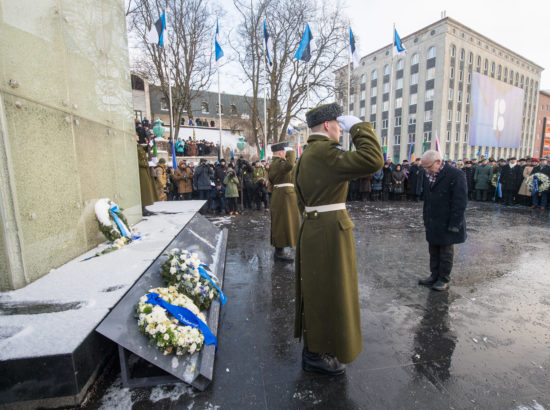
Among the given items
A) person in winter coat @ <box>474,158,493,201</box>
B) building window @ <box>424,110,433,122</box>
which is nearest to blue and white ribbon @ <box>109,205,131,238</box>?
person in winter coat @ <box>474,158,493,201</box>

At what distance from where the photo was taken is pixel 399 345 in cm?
270

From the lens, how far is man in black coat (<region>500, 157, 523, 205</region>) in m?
11.9

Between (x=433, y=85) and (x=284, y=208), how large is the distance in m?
38.6

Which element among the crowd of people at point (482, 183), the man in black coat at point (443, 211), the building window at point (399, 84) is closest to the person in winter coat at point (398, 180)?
the crowd of people at point (482, 183)

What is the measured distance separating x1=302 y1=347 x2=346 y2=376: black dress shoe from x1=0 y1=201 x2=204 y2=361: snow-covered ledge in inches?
62.0

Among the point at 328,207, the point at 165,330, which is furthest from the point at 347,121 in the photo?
the point at 165,330

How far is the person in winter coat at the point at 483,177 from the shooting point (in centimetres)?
1332

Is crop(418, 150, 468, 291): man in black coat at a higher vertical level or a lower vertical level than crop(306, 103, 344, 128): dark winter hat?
lower

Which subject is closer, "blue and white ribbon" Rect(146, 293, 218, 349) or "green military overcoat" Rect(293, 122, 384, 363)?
"green military overcoat" Rect(293, 122, 384, 363)

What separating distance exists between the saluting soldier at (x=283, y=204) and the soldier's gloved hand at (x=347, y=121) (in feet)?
9.21

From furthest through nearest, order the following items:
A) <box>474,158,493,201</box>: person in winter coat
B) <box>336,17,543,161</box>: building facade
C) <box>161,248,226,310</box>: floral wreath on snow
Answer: <box>336,17,543,161</box>: building facade → <box>474,158,493,201</box>: person in winter coat → <box>161,248,226,310</box>: floral wreath on snow

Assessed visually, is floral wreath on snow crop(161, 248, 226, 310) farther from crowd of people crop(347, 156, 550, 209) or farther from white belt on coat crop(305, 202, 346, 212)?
crowd of people crop(347, 156, 550, 209)

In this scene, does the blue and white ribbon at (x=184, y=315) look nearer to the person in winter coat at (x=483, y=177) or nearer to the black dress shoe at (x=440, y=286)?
the black dress shoe at (x=440, y=286)

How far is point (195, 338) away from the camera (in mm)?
2242
